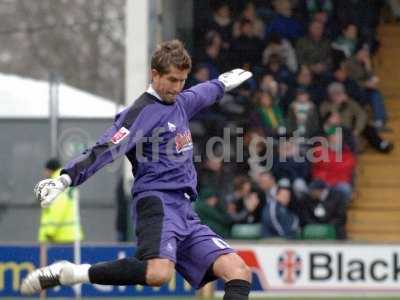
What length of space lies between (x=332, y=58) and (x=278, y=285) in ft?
15.2

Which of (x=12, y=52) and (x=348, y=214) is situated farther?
(x=12, y=52)

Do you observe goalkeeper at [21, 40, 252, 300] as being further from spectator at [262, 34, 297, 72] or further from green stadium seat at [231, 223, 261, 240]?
spectator at [262, 34, 297, 72]

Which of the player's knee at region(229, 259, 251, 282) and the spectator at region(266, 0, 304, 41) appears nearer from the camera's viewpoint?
the player's knee at region(229, 259, 251, 282)

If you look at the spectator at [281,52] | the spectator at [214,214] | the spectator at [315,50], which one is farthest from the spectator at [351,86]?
the spectator at [214,214]

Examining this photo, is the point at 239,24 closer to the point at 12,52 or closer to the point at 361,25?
the point at 361,25

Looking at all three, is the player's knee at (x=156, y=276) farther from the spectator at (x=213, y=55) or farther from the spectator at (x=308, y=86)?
the spectator at (x=213, y=55)

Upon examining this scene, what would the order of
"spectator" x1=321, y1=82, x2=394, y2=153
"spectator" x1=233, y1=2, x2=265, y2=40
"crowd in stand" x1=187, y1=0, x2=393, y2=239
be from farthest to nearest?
"spectator" x1=233, y1=2, x2=265, y2=40
"spectator" x1=321, y1=82, x2=394, y2=153
"crowd in stand" x1=187, y1=0, x2=393, y2=239

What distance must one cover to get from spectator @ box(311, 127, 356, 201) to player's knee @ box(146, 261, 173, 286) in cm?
896

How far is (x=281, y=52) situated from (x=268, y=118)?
995mm

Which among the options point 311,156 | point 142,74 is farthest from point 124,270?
point 311,156

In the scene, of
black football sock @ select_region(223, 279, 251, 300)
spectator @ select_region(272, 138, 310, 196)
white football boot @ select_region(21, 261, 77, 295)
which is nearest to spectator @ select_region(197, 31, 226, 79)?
spectator @ select_region(272, 138, 310, 196)

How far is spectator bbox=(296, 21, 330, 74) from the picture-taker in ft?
59.4

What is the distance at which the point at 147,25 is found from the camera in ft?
53.3

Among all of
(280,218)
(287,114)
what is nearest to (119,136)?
(280,218)
